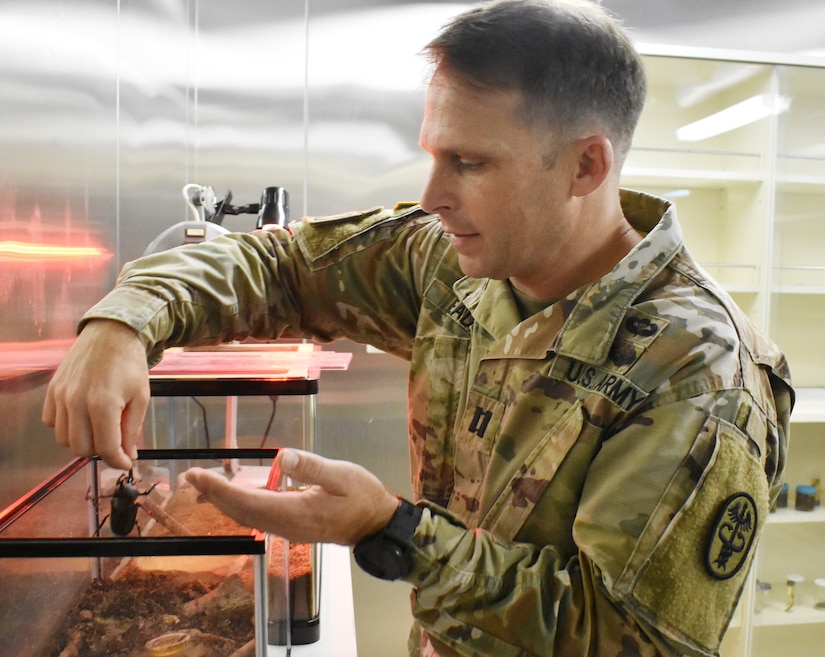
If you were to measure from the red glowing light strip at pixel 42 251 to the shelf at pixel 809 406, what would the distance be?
2.02 metres

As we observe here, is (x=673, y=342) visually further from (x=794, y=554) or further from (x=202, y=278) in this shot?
(x=794, y=554)

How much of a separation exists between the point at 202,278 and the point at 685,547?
0.64 m

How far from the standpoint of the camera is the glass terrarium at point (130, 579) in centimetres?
68

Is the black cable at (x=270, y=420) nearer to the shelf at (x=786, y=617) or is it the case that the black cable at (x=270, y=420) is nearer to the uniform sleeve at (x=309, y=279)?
the uniform sleeve at (x=309, y=279)

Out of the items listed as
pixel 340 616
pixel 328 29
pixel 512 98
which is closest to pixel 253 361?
pixel 340 616

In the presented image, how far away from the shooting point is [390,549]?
A: 725 mm

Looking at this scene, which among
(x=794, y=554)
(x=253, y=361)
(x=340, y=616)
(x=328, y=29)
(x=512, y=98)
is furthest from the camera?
(x=794, y=554)

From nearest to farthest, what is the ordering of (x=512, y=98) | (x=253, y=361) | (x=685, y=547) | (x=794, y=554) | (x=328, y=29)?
(x=685, y=547) < (x=512, y=98) < (x=253, y=361) < (x=328, y=29) < (x=794, y=554)

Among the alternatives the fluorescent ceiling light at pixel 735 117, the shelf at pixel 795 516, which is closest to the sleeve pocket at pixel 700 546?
the shelf at pixel 795 516

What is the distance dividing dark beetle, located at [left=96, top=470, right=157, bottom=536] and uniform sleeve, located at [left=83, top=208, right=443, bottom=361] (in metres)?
0.18

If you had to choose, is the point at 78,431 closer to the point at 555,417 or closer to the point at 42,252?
the point at 42,252

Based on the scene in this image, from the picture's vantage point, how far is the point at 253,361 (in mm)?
1229

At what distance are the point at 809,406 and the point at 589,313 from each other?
6.22ft

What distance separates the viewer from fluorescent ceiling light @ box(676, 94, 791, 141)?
241 centimetres
